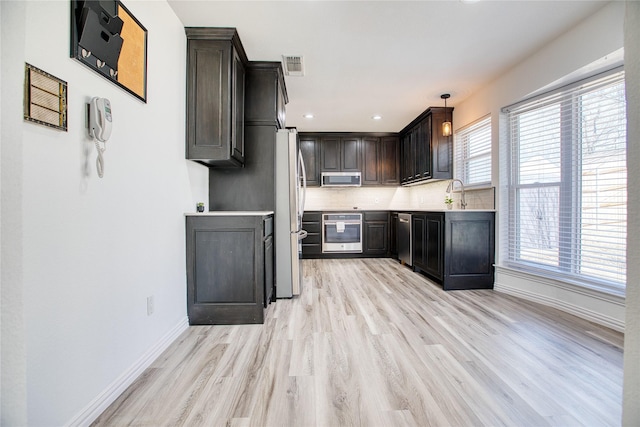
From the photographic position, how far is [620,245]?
2.03 meters

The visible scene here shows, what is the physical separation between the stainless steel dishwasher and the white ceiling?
6.37 feet

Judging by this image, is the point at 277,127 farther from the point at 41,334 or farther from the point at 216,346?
the point at 41,334

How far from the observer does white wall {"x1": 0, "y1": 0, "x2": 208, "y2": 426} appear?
518 millimetres

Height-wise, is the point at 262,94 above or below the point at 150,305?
above

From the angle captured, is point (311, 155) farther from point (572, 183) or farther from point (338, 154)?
point (572, 183)

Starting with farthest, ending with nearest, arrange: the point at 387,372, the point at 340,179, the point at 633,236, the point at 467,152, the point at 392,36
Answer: the point at 340,179, the point at 467,152, the point at 392,36, the point at 387,372, the point at 633,236

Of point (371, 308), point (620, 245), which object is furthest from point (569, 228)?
point (371, 308)

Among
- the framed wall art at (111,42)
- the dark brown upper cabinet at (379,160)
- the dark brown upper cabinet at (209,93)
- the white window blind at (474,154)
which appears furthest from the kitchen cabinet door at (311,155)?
the framed wall art at (111,42)

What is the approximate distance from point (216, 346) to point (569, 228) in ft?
10.4

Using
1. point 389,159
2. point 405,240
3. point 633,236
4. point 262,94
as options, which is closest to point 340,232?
point 405,240

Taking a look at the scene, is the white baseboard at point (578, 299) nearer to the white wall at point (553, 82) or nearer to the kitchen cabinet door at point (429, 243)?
the white wall at point (553, 82)

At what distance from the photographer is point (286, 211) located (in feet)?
9.09

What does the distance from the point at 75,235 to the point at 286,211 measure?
180 centimetres

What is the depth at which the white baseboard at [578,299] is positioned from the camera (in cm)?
204
